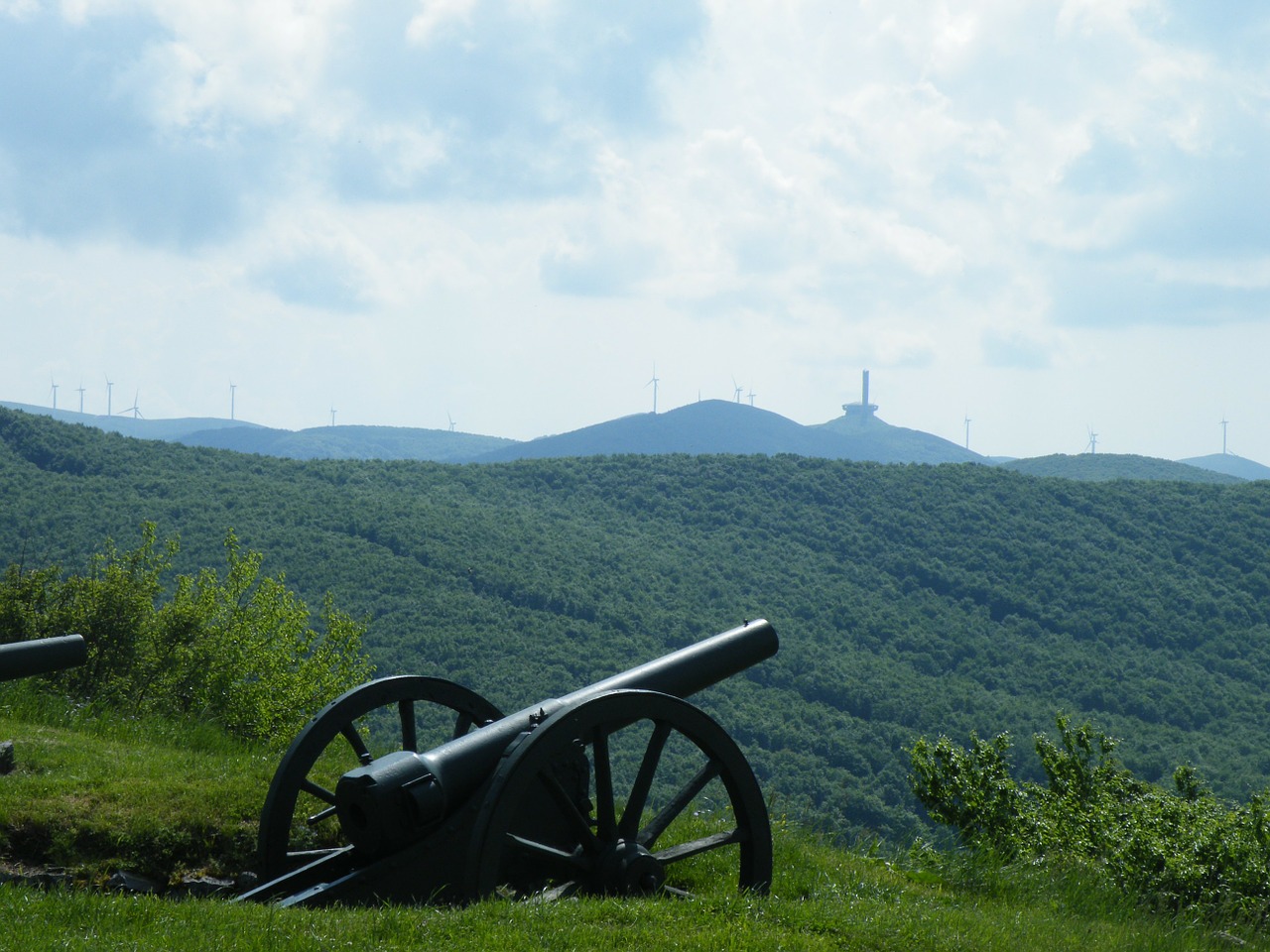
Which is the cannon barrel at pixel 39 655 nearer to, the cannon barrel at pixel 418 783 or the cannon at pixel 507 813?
the cannon at pixel 507 813

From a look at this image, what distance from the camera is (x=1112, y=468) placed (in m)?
166

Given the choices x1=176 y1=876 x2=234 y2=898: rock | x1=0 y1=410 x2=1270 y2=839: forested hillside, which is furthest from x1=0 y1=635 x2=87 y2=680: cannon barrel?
x1=0 y1=410 x2=1270 y2=839: forested hillside

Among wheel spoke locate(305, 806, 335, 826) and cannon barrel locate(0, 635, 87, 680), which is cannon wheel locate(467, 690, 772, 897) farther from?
cannon barrel locate(0, 635, 87, 680)

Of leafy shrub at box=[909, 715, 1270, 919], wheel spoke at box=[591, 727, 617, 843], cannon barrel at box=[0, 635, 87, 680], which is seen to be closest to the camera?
wheel spoke at box=[591, 727, 617, 843]

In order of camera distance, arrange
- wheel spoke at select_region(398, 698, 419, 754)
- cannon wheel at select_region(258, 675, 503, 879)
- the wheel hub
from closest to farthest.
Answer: the wheel hub, cannon wheel at select_region(258, 675, 503, 879), wheel spoke at select_region(398, 698, 419, 754)

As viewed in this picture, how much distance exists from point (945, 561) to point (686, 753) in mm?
49357

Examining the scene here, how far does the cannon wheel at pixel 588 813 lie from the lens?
16.9 feet

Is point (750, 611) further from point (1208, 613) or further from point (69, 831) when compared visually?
point (69, 831)

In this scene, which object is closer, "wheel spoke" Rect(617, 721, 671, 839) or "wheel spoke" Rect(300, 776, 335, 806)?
"wheel spoke" Rect(617, 721, 671, 839)

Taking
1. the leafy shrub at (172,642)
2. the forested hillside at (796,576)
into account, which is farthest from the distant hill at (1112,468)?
the leafy shrub at (172,642)

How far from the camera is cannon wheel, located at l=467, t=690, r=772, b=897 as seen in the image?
5.14 meters

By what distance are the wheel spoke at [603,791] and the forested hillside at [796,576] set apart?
1426 inches

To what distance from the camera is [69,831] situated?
266 inches

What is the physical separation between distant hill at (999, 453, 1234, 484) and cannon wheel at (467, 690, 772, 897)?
158271mm
